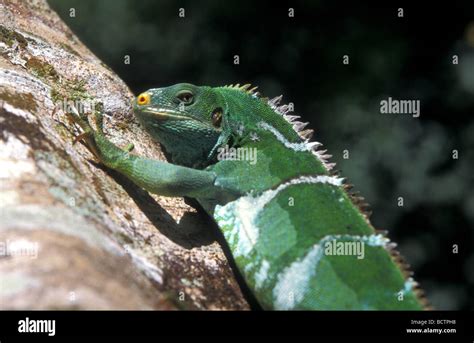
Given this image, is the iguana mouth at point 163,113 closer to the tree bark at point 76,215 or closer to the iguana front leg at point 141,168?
the tree bark at point 76,215

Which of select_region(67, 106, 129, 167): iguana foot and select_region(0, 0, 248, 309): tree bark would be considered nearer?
select_region(0, 0, 248, 309): tree bark

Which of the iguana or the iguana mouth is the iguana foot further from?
the iguana mouth

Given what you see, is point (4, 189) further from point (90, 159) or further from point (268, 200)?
point (268, 200)

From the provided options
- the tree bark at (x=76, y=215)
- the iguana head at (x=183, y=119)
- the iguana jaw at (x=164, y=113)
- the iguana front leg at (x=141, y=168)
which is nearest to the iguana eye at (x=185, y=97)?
the iguana head at (x=183, y=119)

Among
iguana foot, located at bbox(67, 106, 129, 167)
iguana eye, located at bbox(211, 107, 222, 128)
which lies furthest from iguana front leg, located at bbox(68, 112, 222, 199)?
iguana eye, located at bbox(211, 107, 222, 128)

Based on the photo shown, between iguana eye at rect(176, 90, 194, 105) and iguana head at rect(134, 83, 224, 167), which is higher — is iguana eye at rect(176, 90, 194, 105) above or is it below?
above
